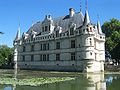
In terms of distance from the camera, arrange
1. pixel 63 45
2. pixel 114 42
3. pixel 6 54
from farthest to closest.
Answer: pixel 6 54 < pixel 114 42 < pixel 63 45

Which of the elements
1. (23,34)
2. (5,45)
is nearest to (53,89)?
(23,34)

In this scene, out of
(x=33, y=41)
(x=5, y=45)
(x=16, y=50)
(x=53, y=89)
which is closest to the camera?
(x=53, y=89)

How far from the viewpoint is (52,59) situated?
57.3 m

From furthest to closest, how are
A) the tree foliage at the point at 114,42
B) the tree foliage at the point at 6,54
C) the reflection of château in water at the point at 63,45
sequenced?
the tree foliage at the point at 6,54, the tree foliage at the point at 114,42, the reflection of château in water at the point at 63,45

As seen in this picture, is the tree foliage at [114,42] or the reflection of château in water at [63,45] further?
the tree foliage at [114,42]

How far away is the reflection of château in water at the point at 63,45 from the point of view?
48944mm

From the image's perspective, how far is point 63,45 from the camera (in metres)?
54.7

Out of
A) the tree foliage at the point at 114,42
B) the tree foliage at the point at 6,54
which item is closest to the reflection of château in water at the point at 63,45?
the tree foliage at the point at 114,42

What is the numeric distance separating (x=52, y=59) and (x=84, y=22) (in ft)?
41.3

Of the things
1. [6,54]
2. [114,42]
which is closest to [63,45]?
[114,42]

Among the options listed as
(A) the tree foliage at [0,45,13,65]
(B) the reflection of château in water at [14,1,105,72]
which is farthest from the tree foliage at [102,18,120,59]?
(A) the tree foliage at [0,45,13,65]

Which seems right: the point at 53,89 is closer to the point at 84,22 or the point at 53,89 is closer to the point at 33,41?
the point at 84,22

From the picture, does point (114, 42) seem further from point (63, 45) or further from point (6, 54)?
point (6, 54)

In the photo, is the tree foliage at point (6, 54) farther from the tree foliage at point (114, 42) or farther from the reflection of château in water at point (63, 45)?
the tree foliage at point (114, 42)
